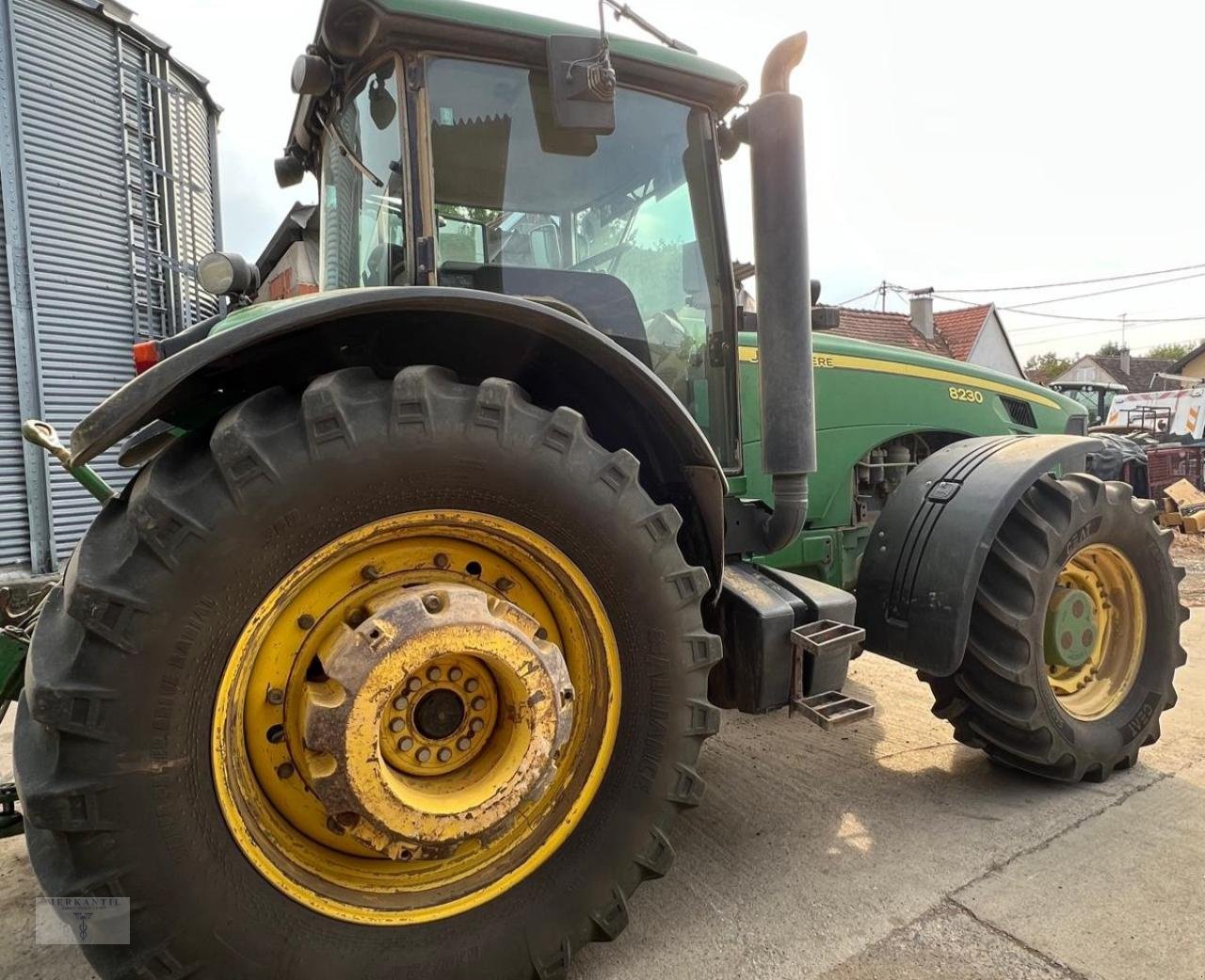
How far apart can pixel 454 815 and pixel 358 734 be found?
0.29 meters

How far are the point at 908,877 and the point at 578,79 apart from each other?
2.44m

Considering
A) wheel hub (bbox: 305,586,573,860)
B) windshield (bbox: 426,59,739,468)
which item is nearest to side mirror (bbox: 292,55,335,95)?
windshield (bbox: 426,59,739,468)

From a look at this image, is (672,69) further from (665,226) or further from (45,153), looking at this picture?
(45,153)

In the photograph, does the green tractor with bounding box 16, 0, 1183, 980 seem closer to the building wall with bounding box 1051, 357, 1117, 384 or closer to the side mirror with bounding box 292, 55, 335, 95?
the side mirror with bounding box 292, 55, 335, 95

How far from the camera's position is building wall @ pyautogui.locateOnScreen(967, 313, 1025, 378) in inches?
1089

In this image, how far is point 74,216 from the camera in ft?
23.4

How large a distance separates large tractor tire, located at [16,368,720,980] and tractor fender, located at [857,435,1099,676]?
42.7 inches

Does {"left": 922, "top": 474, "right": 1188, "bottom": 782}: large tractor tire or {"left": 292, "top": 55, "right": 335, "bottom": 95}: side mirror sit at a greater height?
{"left": 292, "top": 55, "right": 335, "bottom": 95}: side mirror

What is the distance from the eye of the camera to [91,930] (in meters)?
1.42

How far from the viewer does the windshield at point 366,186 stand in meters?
2.19

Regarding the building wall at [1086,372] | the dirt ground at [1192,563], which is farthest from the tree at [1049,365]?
the dirt ground at [1192,563]

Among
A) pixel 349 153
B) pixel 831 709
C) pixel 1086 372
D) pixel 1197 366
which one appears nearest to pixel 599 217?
pixel 349 153

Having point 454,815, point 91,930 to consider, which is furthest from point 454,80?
point 91,930

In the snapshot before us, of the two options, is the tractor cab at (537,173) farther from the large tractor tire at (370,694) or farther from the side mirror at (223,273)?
the large tractor tire at (370,694)
